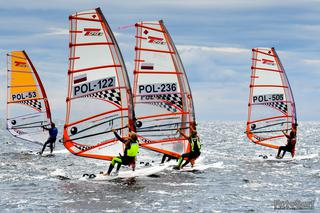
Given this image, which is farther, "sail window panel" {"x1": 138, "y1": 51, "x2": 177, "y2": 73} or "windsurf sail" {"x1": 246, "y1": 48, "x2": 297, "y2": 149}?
"windsurf sail" {"x1": 246, "y1": 48, "x2": 297, "y2": 149}

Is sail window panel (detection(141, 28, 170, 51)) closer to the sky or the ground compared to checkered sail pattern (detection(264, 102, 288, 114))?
closer to the sky

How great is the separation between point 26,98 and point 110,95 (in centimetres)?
1480

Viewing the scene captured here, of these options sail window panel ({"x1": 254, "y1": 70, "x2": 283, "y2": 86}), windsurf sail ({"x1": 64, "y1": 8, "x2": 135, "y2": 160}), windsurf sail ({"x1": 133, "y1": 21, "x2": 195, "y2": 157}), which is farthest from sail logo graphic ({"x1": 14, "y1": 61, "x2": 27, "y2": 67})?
windsurf sail ({"x1": 64, "y1": 8, "x2": 135, "y2": 160})

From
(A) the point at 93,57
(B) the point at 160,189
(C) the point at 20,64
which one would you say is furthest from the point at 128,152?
(C) the point at 20,64

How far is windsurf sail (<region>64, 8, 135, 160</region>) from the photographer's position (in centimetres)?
2284

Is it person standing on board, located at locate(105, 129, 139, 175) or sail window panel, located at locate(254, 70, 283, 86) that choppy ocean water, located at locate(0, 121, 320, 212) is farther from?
sail window panel, located at locate(254, 70, 283, 86)

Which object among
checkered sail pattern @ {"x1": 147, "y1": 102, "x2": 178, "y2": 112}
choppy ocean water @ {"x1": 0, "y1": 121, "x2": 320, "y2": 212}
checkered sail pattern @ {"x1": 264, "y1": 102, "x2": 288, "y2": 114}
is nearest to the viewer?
choppy ocean water @ {"x1": 0, "y1": 121, "x2": 320, "y2": 212}

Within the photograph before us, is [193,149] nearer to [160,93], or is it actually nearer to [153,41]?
[160,93]

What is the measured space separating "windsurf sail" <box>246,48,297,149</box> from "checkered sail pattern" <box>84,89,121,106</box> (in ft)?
43.9

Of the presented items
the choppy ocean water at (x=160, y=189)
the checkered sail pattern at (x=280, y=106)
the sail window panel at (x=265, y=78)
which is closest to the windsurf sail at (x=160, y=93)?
the choppy ocean water at (x=160, y=189)

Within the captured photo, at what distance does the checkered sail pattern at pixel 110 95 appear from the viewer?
23.2m

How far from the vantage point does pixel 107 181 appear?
2236cm

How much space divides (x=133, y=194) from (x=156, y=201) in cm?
138

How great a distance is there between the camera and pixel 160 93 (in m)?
28.5
